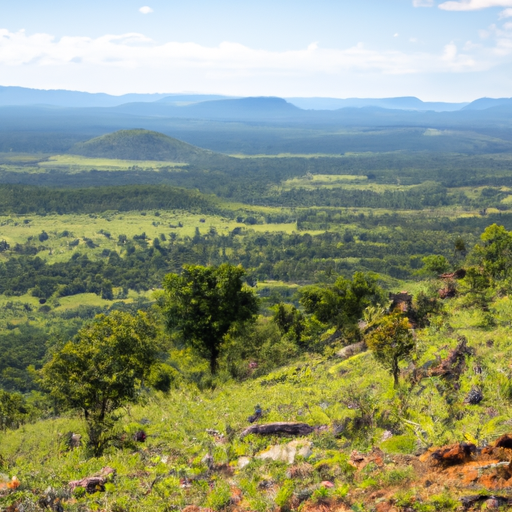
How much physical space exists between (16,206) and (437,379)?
561 feet

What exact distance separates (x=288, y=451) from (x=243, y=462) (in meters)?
1.12

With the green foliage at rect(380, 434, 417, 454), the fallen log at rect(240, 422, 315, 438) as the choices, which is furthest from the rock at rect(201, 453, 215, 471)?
the green foliage at rect(380, 434, 417, 454)

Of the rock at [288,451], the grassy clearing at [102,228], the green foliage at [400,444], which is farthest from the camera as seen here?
the grassy clearing at [102,228]

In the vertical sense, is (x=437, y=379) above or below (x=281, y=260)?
above

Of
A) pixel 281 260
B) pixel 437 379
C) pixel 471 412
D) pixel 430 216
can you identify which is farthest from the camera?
pixel 430 216

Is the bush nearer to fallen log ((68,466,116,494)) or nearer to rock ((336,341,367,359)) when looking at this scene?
rock ((336,341,367,359))

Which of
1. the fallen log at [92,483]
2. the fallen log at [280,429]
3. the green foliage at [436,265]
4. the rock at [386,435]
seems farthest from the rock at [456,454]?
the green foliage at [436,265]

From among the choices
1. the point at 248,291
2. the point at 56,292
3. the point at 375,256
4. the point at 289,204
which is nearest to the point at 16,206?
the point at 56,292

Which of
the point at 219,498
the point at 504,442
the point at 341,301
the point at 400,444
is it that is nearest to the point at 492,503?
the point at 504,442

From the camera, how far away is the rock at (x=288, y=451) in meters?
12.0

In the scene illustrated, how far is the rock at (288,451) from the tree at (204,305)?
11.6m

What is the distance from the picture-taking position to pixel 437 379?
48.7 feet

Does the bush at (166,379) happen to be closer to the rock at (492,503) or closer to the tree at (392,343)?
the tree at (392,343)

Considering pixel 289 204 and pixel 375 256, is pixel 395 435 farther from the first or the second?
pixel 289 204
